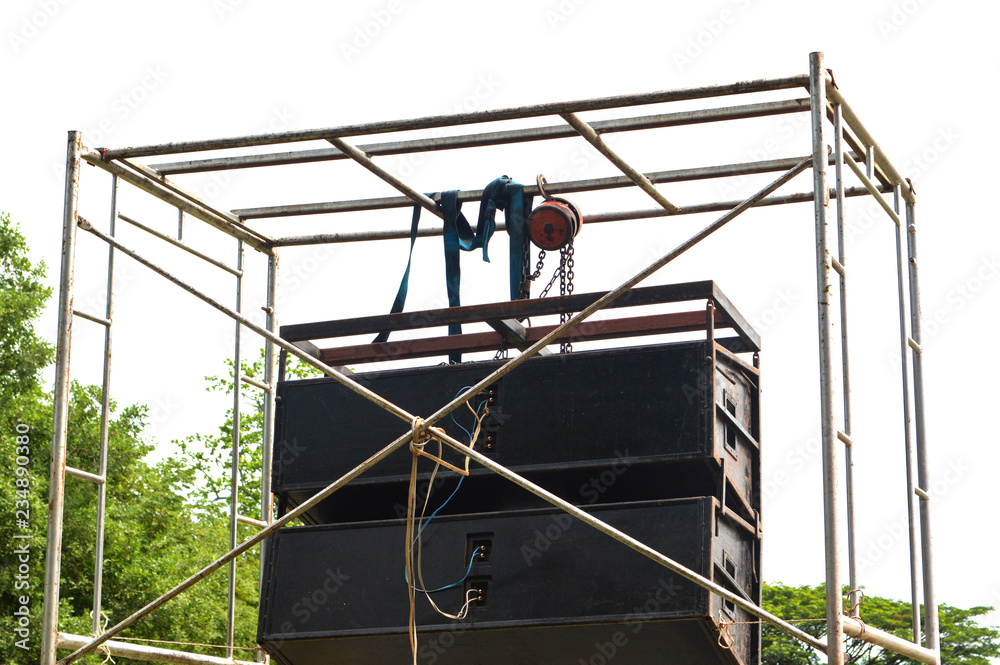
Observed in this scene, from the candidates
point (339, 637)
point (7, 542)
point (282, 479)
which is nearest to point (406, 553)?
point (339, 637)

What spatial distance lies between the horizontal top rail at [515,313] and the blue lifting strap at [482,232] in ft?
0.88

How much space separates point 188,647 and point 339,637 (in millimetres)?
15203

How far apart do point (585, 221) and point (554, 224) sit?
2.80ft

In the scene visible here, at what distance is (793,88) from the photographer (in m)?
5.54

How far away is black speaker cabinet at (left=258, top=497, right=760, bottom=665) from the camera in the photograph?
5.64m

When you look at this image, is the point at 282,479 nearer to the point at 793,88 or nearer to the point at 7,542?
the point at 793,88

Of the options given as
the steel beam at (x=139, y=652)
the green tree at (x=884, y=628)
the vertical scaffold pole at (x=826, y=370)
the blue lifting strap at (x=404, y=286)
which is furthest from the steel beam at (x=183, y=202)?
the green tree at (x=884, y=628)

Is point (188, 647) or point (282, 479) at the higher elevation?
point (282, 479)

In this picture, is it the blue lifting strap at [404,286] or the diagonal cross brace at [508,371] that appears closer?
the diagonal cross brace at [508,371]

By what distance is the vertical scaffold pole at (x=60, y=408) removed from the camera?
605cm

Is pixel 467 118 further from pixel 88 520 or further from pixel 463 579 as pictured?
pixel 88 520

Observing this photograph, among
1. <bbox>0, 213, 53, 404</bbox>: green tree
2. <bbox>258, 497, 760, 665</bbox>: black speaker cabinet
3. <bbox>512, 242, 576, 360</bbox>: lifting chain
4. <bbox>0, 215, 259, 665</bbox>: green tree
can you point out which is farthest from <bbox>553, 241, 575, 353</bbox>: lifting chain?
<bbox>0, 213, 53, 404</bbox>: green tree

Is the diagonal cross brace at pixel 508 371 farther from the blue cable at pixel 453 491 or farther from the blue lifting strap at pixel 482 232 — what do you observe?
the blue lifting strap at pixel 482 232

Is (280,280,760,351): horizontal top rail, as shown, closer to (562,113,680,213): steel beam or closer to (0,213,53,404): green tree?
(562,113,680,213): steel beam
